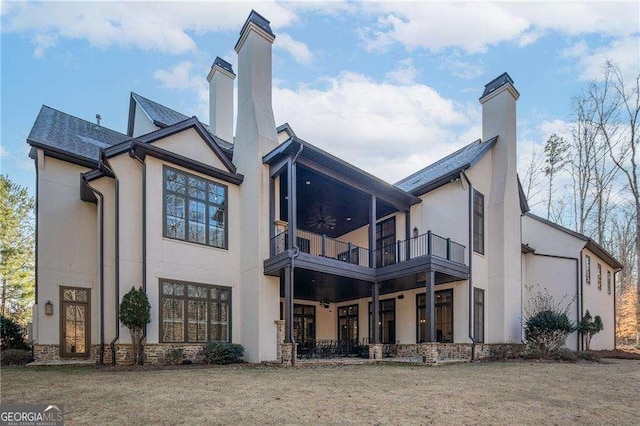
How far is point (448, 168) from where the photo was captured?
16.4 meters

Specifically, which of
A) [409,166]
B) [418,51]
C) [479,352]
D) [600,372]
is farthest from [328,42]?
[409,166]

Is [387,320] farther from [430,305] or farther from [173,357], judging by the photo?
[173,357]

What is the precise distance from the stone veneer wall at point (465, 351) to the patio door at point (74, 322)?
35.3 ft

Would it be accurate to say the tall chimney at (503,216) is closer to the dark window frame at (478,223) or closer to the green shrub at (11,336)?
the dark window frame at (478,223)

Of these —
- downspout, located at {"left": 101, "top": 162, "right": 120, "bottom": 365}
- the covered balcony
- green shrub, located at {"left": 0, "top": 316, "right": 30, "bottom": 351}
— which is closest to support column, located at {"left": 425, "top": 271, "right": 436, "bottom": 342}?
the covered balcony

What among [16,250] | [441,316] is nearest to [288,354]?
[441,316]

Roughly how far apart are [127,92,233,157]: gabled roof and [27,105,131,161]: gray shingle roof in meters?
1.15

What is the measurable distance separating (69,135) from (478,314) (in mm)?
15722

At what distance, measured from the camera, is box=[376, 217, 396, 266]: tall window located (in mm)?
16688

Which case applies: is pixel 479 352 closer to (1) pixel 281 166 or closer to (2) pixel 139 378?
(1) pixel 281 166

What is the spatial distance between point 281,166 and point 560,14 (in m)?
9.87

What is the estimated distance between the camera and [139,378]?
816 cm

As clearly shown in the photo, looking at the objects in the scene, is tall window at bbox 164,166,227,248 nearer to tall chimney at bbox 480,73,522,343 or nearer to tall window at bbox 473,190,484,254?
tall window at bbox 473,190,484,254

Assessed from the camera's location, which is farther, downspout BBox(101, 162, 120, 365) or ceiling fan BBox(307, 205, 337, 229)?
ceiling fan BBox(307, 205, 337, 229)
